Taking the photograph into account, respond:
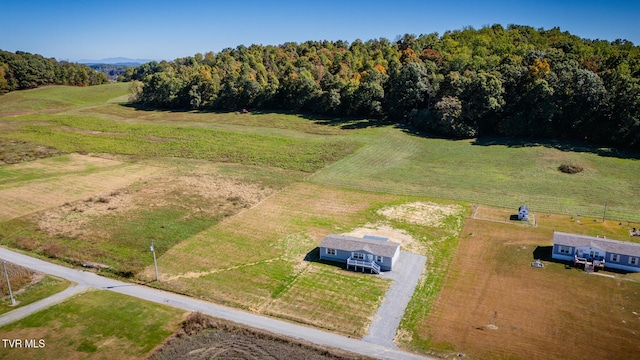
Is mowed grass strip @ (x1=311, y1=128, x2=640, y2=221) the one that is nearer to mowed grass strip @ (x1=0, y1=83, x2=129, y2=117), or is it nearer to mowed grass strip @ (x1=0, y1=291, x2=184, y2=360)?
mowed grass strip @ (x1=0, y1=291, x2=184, y2=360)

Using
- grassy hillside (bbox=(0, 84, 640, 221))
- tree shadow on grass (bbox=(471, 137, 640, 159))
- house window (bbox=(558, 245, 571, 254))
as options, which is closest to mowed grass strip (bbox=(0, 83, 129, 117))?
grassy hillside (bbox=(0, 84, 640, 221))

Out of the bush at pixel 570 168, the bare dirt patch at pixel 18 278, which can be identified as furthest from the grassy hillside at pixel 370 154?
the bare dirt patch at pixel 18 278

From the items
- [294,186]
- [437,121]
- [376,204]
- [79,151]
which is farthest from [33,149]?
[437,121]

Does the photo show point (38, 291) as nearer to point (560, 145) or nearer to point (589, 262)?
point (589, 262)

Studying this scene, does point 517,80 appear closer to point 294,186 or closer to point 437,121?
point 437,121

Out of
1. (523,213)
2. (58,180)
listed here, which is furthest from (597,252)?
(58,180)

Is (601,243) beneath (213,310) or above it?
above
